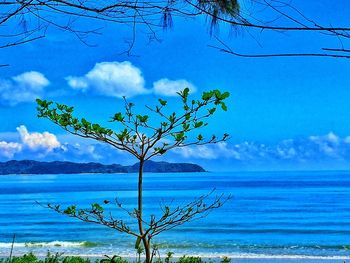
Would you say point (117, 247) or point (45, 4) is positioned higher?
point (45, 4)

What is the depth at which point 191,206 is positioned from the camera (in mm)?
4043

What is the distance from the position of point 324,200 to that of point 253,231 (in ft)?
67.1

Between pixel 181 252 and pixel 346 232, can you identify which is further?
pixel 346 232

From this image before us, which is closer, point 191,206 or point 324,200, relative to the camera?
point 191,206

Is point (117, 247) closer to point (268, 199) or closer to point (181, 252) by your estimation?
point (181, 252)

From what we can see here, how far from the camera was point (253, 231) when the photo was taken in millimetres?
28859

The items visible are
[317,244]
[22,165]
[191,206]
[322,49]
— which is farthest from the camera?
[22,165]

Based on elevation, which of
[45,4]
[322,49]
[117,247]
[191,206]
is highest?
[45,4]

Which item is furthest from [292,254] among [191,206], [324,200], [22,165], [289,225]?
[22,165]

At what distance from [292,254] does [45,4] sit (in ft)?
59.9

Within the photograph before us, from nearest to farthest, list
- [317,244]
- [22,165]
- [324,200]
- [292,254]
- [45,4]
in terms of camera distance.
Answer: [45,4] → [292,254] → [317,244] → [324,200] → [22,165]

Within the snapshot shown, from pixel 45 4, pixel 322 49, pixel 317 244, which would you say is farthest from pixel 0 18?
pixel 317 244

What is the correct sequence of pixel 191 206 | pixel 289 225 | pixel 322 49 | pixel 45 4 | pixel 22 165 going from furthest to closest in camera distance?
pixel 22 165, pixel 289 225, pixel 191 206, pixel 45 4, pixel 322 49

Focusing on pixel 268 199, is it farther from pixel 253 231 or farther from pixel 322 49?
pixel 322 49
